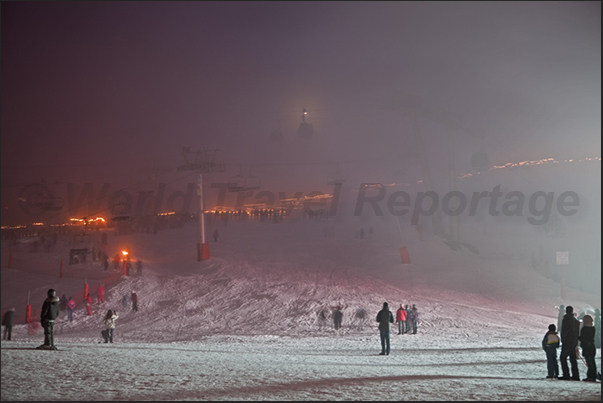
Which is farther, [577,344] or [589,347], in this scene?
[577,344]

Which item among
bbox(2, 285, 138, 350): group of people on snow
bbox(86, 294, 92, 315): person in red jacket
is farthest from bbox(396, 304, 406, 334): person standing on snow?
bbox(86, 294, 92, 315): person in red jacket

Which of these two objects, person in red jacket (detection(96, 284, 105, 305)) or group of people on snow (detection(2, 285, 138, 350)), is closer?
group of people on snow (detection(2, 285, 138, 350))

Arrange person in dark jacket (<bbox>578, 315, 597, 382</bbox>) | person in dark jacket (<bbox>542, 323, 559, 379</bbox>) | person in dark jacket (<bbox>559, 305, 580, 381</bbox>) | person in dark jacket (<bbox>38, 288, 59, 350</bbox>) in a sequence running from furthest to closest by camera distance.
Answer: person in dark jacket (<bbox>38, 288, 59, 350</bbox>), person in dark jacket (<bbox>542, 323, 559, 379</bbox>), person in dark jacket (<bbox>559, 305, 580, 381</bbox>), person in dark jacket (<bbox>578, 315, 597, 382</bbox>)

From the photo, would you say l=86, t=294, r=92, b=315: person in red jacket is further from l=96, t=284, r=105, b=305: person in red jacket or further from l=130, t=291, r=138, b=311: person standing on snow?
l=130, t=291, r=138, b=311: person standing on snow

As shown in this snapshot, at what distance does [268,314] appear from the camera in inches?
841

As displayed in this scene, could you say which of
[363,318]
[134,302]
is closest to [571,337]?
[363,318]

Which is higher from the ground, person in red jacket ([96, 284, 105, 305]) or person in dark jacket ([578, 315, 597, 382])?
person in red jacket ([96, 284, 105, 305])

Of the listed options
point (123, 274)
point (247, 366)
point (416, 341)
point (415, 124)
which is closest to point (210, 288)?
Answer: point (123, 274)

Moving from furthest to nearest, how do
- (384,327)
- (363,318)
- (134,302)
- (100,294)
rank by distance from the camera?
1. (100,294)
2. (134,302)
3. (363,318)
4. (384,327)

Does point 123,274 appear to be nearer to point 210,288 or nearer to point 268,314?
point 210,288

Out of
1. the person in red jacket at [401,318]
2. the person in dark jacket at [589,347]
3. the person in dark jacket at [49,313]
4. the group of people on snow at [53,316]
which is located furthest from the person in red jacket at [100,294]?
the person in dark jacket at [589,347]

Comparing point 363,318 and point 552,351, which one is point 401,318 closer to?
point 363,318

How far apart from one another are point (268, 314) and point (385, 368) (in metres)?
12.2

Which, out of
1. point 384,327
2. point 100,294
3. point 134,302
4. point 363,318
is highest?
point 100,294
